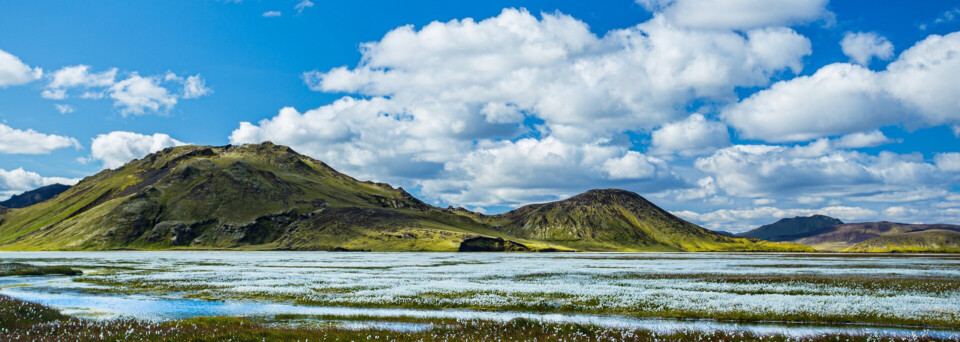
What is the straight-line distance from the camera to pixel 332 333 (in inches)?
1006

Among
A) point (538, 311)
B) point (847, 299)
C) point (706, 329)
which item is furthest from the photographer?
point (847, 299)

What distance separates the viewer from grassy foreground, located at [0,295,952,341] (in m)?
23.8

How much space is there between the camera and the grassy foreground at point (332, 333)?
78.2ft

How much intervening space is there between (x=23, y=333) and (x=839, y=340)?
37.8 meters

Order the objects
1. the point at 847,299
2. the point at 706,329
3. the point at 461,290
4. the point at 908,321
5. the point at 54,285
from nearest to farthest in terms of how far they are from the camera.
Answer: the point at 706,329 → the point at 908,321 → the point at 847,299 → the point at 461,290 → the point at 54,285

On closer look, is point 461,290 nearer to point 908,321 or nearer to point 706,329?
point 706,329

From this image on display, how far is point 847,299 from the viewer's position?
4006 cm

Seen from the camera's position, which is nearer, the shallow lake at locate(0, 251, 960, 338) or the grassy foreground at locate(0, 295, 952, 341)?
the grassy foreground at locate(0, 295, 952, 341)

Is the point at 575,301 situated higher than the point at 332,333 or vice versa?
the point at 332,333

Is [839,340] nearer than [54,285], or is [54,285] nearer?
[839,340]

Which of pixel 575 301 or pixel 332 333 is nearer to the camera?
pixel 332 333

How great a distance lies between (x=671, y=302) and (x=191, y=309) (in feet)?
115

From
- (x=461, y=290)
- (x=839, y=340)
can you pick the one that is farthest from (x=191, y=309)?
(x=839, y=340)

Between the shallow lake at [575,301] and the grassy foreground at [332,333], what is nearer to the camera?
the grassy foreground at [332,333]
